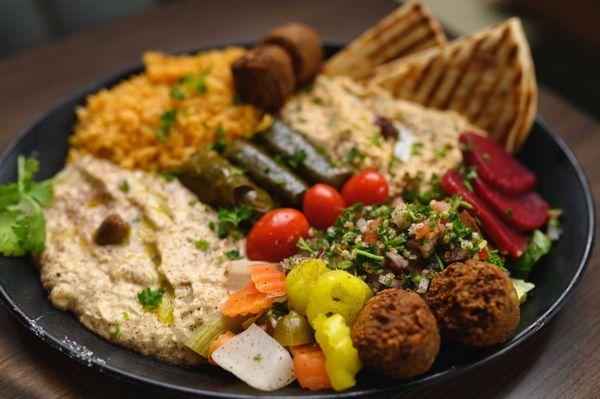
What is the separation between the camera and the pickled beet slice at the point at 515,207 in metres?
3.77

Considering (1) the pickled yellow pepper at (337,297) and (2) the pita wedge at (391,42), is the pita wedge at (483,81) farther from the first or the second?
(1) the pickled yellow pepper at (337,297)

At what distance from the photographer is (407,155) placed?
412 cm

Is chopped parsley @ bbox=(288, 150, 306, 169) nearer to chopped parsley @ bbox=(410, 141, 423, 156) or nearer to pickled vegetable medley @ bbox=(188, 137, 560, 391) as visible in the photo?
pickled vegetable medley @ bbox=(188, 137, 560, 391)

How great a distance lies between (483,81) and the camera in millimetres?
4492

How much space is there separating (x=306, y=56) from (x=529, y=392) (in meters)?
2.78

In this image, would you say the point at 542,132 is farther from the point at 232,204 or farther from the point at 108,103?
the point at 108,103

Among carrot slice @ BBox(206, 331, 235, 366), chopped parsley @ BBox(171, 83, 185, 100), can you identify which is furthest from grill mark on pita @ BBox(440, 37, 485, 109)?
carrot slice @ BBox(206, 331, 235, 366)

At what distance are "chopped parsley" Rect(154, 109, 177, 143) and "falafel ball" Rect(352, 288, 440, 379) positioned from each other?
2.16 metres

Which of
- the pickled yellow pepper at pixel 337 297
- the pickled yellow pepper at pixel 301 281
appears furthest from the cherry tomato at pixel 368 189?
the pickled yellow pepper at pixel 337 297

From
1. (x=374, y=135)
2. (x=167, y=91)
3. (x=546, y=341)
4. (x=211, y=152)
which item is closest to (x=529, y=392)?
(x=546, y=341)

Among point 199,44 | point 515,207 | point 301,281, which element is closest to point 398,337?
point 301,281

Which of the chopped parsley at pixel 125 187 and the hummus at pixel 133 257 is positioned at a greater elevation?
the chopped parsley at pixel 125 187

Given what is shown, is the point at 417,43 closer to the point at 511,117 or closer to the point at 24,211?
the point at 511,117

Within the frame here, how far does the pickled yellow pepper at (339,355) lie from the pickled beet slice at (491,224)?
1.18 metres
